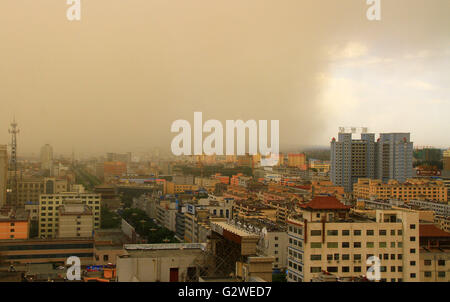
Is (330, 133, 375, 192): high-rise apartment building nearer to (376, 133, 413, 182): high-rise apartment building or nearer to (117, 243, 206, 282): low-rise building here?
(376, 133, 413, 182): high-rise apartment building

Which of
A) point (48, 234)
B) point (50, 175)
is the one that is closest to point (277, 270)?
point (48, 234)

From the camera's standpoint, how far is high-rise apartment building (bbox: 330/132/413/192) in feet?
45.5

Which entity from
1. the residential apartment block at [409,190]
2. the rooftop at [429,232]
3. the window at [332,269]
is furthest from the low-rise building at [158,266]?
the residential apartment block at [409,190]

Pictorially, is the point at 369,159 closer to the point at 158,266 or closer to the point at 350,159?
the point at 350,159

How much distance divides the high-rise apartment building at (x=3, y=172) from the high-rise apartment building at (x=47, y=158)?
0.62 m

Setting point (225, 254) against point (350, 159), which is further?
point (350, 159)

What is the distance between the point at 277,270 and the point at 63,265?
Answer: 284 centimetres

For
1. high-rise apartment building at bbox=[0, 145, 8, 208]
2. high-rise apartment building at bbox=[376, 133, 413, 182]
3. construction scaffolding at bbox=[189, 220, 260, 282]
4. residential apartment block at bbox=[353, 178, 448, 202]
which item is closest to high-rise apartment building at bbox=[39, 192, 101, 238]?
high-rise apartment building at bbox=[0, 145, 8, 208]

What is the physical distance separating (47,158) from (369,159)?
31.4ft

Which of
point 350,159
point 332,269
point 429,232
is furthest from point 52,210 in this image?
point 350,159

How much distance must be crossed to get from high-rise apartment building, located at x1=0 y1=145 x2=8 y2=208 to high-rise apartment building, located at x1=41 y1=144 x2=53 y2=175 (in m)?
0.62

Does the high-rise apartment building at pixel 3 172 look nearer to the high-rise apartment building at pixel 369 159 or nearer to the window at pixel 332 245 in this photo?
the window at pixel 332 245

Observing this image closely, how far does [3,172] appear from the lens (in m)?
8.62

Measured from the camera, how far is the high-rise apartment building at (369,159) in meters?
13.9
